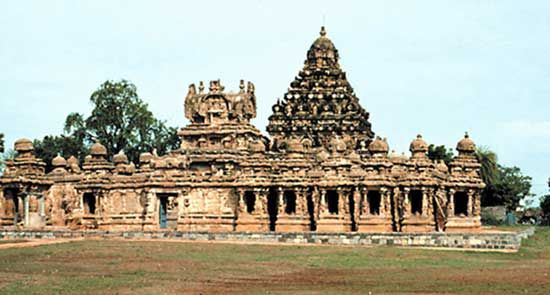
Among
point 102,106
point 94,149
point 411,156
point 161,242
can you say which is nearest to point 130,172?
point 94,149

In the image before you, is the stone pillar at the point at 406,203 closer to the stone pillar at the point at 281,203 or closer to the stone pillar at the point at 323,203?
the stone pillar at the point at 323,203

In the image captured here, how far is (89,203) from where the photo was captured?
6412 centimetres

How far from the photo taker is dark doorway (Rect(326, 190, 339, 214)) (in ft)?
195

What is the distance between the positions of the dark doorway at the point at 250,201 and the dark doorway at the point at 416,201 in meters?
8.94

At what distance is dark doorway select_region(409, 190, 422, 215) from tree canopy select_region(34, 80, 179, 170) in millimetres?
43500

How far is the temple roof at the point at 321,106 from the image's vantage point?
77.9m

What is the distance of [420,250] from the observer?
159 ft

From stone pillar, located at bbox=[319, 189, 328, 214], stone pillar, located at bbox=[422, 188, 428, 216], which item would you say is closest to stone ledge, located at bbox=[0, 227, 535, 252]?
stone pillar, located at bbox=[319, 189, 328, 214]

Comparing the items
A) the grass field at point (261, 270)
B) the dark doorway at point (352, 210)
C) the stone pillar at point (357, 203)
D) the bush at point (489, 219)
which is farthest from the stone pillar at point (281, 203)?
the bush at point (489, 219)

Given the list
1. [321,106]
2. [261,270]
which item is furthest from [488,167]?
[261,270]

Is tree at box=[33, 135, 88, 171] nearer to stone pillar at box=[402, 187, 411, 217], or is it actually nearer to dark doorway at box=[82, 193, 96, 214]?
dark doorway at box=[82, 193, 96, 214]

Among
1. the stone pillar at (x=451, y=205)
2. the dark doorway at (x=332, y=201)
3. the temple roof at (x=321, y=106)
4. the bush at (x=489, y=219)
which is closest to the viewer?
the stone pillar at (x=451, y=205)

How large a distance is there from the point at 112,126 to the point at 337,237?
48.3m

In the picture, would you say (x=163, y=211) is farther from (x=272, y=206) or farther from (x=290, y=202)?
(x=290, y=202)
